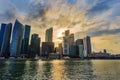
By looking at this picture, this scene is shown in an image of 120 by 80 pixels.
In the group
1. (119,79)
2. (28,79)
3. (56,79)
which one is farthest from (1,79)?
(119,79)

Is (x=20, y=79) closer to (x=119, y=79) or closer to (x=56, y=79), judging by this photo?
(x=56, y=79)

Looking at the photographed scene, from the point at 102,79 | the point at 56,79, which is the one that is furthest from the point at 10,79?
the point at 102,79

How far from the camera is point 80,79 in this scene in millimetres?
61250

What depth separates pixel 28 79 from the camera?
61.0 m

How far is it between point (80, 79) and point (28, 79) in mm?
19259

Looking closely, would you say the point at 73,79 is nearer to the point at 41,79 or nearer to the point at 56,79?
the point at 56,79

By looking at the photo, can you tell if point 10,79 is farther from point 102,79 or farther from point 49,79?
point 102,79

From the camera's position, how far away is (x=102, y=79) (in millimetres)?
60625

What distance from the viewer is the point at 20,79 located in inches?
2413

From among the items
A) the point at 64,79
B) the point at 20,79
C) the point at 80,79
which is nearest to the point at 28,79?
the point at 20,79

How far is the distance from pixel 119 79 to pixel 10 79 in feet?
130

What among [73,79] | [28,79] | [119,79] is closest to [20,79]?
[28,79]

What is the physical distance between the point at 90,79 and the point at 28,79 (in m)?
22.9

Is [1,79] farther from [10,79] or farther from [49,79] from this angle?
[49,79]
